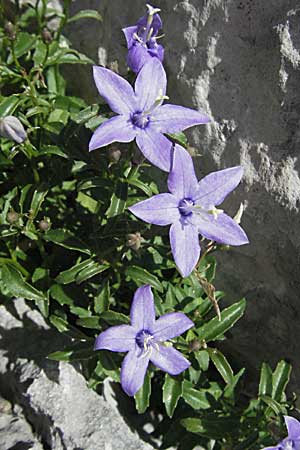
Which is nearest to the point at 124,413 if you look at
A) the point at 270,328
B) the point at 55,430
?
the point at 55,430

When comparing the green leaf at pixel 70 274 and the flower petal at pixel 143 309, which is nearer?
the flower petal at pixel 143 309

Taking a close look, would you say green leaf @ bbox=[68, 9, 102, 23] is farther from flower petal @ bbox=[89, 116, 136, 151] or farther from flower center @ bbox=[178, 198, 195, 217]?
flower center @ bbox=[178, 198, 195, 217]

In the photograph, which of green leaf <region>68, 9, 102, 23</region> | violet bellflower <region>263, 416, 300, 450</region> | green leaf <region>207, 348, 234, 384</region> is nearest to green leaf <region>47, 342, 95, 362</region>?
green leaf <region>207, 348, 234, 384</region>

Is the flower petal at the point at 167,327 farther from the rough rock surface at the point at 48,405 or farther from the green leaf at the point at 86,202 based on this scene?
the green leaf at the point at 86,202

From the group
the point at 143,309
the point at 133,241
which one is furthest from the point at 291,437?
the point at 133,241

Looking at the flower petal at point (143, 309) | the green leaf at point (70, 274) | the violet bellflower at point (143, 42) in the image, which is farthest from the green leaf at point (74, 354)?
the violet bellflower at point (143, 42)

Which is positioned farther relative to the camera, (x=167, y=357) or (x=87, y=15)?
(x=87, y=15)

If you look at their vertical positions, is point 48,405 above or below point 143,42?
below

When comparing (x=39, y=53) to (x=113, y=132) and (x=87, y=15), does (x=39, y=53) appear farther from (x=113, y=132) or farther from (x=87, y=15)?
(x=113, y=132)
